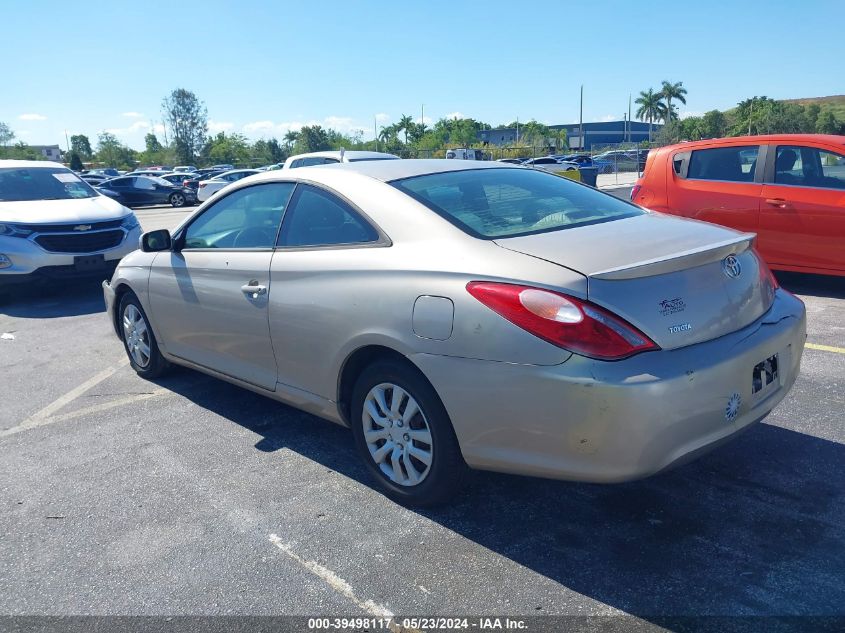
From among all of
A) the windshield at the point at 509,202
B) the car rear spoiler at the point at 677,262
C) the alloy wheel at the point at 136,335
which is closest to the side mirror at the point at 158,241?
the alloy wheel at the point at 136,335

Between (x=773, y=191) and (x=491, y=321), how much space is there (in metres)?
5.65

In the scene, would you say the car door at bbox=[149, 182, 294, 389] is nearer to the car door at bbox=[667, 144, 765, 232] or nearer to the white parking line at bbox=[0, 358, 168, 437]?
the white parking line at bbox=[0, 358, 168, 437]

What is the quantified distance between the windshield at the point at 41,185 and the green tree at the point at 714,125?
71839 millimetres

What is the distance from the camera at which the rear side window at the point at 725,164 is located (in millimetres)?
7484

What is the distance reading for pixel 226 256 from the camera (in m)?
4.22

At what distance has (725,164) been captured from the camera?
7680 millimetres

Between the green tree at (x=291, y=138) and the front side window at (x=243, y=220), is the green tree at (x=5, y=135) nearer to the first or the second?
the green tree at (x=291, y=138)

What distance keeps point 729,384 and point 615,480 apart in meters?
0.59

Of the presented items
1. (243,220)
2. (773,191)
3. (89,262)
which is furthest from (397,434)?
(89,262)

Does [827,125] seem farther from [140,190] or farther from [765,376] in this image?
[765,376]

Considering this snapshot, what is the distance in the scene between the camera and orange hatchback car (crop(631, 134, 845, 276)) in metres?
6.92

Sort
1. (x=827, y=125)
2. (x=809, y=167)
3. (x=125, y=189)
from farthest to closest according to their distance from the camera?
(x=827, y=125) → (x=125, y=189) → (x=809, y=167)

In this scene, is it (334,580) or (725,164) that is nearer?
(334,580)

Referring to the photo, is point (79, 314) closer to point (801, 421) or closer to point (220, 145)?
point (801, 421)
